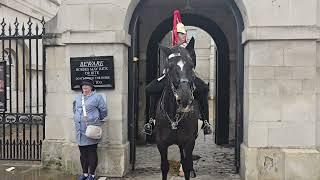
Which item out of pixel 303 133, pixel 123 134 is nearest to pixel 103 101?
pixel 123 134

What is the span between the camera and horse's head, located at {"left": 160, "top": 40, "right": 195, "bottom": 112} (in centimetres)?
529

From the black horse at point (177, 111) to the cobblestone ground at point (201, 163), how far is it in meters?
1.56

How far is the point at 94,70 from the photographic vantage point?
768 centimetres

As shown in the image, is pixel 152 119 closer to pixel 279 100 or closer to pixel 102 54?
pixel 102 54

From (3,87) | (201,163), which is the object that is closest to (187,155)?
(201,163)

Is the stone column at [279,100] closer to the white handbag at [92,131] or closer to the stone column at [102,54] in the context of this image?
the stone column at [102,54]

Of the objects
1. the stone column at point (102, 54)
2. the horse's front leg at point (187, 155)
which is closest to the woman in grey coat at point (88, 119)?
the stone column at point (102, 54)

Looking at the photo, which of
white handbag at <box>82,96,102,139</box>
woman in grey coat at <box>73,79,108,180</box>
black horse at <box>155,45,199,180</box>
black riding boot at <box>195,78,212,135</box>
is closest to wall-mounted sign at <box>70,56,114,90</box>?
woman in grey coat at <box>73,79,108,180</box>

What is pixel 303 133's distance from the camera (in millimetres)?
7203

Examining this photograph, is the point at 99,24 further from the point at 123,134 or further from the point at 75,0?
the point at 123,134

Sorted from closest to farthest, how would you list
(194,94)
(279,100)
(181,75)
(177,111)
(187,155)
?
(181,75) < (177,111) < (187,155) < (194,94) < (279,100)

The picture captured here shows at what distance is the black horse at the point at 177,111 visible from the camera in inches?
218

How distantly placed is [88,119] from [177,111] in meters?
1.77

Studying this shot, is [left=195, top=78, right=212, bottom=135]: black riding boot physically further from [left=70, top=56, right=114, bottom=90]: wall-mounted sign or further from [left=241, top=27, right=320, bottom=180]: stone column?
[left=70, top=56, right=114, bottom=90]: wall-mounted sign
